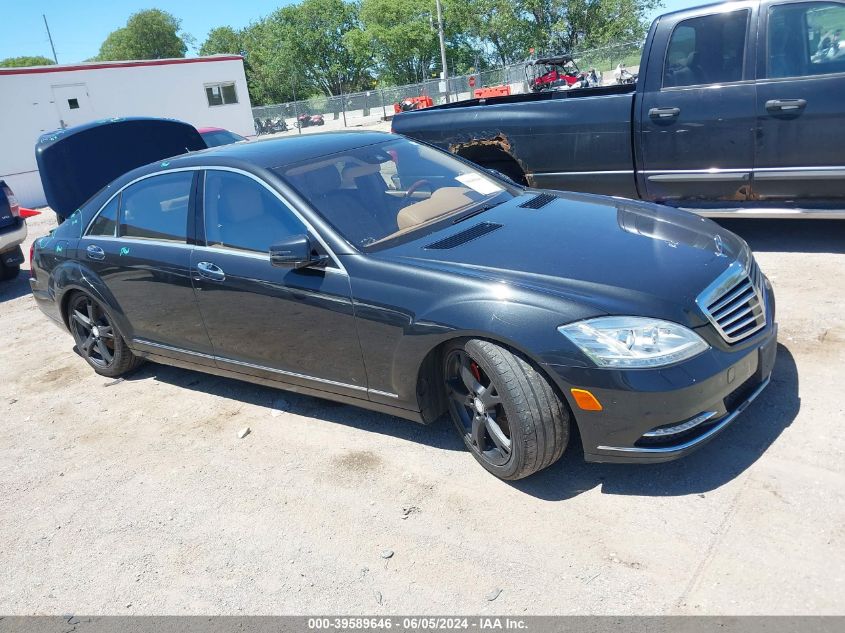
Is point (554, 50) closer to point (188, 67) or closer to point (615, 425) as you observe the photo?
point (188, 67)

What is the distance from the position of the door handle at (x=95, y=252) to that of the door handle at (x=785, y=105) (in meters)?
5.08

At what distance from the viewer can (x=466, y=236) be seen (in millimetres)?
3730

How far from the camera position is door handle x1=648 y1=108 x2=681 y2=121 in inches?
231

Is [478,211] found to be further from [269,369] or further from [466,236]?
[269,369]

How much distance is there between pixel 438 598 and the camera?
2.73m

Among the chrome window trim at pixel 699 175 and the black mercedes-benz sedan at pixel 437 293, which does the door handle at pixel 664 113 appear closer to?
the chrome window trim at pixel 699 175

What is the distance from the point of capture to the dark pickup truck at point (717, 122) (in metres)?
5.34

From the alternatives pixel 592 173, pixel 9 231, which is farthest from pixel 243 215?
pixel 9 231

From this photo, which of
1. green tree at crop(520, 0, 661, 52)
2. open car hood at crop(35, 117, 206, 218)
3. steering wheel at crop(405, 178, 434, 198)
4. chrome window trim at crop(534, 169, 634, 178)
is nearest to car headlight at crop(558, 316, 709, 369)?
steering wheel at crop(405, 178, 434, 198)

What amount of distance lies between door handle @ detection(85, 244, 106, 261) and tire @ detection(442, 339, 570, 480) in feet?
9.36

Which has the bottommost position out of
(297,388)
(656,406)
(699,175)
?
(297,388)

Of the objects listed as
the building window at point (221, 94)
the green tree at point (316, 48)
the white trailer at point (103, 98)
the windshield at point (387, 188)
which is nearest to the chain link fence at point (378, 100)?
the building window at point (221, 94)

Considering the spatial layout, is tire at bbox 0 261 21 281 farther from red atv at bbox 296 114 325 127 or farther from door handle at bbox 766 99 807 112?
red atv at bbox 296 114 325 127

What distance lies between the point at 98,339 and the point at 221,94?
1101 inches
